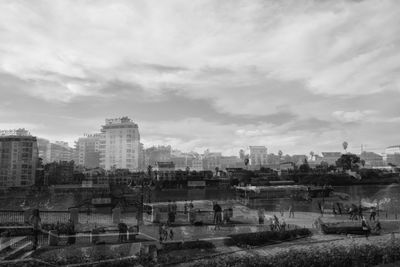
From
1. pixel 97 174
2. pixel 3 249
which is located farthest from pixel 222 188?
pixel 3 249

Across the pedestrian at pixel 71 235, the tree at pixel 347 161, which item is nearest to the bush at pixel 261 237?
the pedestrian at pixel 71 235

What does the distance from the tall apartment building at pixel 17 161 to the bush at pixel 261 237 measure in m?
135

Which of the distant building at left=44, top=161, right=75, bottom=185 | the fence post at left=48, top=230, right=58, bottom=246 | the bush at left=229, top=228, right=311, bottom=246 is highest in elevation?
the distant building at left=44, top=161, right=75, bottom=185

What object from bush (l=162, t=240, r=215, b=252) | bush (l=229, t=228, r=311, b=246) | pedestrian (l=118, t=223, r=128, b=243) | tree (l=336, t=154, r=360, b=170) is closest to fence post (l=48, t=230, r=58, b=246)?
pedestrian (l=118, t=223, r=128, b=243)

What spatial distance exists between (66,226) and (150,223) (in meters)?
7.20

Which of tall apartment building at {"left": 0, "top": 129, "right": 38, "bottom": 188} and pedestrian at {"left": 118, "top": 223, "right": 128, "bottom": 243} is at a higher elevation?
tall apartment building at {"left": 0, "top": 129, "right": 38, "bottom": 188}

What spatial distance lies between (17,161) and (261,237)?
452 ft

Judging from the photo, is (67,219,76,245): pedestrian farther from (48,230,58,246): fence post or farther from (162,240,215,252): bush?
(162,240,215,252): bush

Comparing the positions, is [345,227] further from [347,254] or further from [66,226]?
[66,226]

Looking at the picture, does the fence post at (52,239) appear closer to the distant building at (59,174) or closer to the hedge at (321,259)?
the hedge at (321,259)

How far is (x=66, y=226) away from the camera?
75.9 ft

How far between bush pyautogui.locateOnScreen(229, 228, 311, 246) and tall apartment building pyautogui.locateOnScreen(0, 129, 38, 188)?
135m

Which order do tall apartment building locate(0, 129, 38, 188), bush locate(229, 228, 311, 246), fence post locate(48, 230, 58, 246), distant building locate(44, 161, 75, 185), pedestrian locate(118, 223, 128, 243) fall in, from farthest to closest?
distant building locate(44, 161, 75, 185) < tall apartment building locate(0, 129, 38, 188) < pedestrian locate(118, 223, 128, 243) < bush locate(229, 228, 311, 246) < fence post locate(48, 230, 58, 246)

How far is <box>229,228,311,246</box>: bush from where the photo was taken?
2120cm
